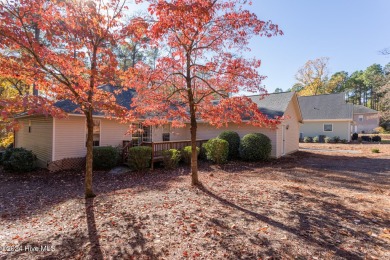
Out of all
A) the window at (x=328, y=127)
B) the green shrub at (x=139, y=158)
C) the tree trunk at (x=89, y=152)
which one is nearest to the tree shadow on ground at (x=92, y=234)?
the tree trunk at (x=89, y=152)

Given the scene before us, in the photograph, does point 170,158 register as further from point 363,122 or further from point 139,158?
point 363,122

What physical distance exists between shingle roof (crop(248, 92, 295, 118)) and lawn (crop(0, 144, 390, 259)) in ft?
23.7

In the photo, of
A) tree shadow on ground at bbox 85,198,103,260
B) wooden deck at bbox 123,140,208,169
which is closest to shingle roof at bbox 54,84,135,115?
wooden deck at bbox 123,140,208,169

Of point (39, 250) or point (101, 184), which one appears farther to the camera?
point (101, 184)

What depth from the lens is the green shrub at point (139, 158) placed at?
10297 mm

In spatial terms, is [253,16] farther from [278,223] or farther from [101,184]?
[101,184]

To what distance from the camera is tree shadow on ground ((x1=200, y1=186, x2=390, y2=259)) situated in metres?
3.44

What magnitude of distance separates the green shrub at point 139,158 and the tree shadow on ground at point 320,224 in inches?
221

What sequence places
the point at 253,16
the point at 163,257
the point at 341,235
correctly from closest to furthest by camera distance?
the point at 163,257, the point at 341,235, the point at 253,16

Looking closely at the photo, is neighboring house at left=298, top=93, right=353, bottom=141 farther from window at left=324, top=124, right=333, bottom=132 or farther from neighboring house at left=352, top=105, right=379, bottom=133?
neighboring house at left=352, top=105, right=379, bottom=133

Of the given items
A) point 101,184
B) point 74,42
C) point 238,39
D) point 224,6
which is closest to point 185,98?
point 238,39

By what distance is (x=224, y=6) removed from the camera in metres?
6.19

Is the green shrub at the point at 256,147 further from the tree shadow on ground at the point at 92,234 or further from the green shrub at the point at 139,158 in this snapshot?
the tree shadow on ground at the point at 92,234

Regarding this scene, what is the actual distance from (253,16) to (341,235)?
5.50 meters
